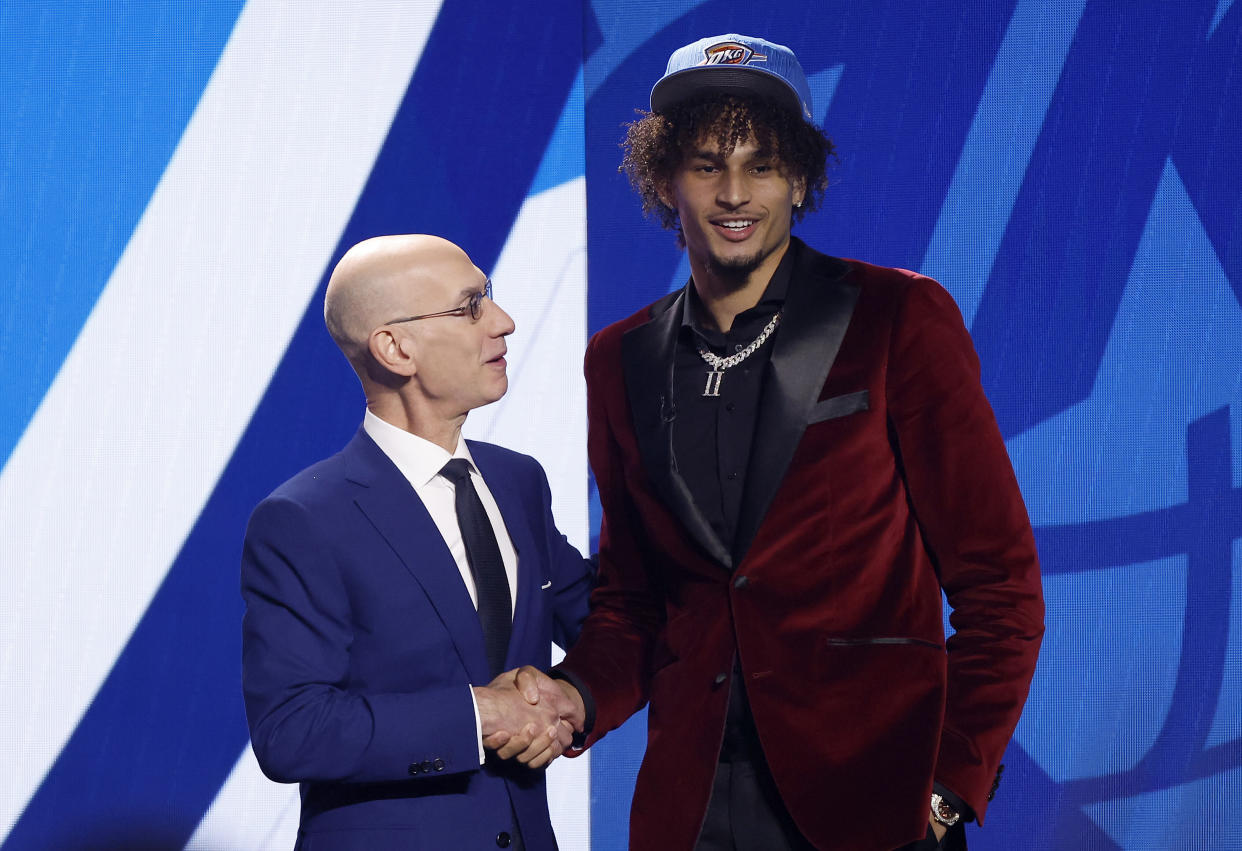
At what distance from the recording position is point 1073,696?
131 inches

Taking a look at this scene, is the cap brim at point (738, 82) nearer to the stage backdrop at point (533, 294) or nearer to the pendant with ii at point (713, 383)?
the pendant with ii at point (713, 383)

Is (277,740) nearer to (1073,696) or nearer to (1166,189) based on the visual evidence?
(1073,696)

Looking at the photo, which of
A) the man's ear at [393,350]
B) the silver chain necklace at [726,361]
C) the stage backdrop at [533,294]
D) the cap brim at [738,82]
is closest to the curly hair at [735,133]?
the cap brim at [738,82]

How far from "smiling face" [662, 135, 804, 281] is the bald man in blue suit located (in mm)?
428

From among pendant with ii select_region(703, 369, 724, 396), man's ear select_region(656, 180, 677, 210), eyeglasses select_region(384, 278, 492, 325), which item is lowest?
pendant with ii select_region(703, 369, 724, 396)

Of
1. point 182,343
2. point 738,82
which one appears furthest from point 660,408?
point 182,343

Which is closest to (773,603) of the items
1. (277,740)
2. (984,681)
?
(984,681)

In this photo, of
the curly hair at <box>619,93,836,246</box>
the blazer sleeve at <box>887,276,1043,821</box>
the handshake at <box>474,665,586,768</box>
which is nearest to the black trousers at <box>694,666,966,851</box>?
the blazer sleeve at <box>887,276,1043,821</box>

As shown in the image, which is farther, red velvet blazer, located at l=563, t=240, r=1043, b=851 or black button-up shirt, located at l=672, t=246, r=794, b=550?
black button-up shirt, located at l=672, t=246, r=794, b=550

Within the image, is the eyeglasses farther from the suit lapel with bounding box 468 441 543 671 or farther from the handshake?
the handshake

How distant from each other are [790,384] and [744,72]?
569 millimetres

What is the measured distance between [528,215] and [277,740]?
2122mm

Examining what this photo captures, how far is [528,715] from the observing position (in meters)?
1.93

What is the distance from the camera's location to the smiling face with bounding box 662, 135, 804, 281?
1.96 metres
